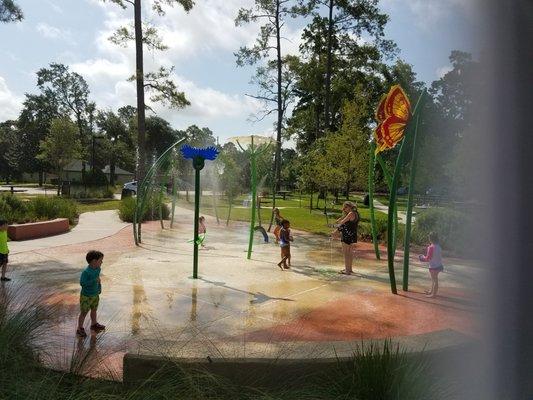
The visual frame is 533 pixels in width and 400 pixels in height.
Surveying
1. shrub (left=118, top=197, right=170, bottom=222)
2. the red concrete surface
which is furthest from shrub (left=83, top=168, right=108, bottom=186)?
the red concrete surface

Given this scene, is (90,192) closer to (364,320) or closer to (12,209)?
(12,209)

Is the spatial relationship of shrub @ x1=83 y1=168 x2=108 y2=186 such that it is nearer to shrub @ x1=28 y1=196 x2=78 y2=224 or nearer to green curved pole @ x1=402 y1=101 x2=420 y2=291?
shrub @ x1=28 y1=196 x2=78 y2=224

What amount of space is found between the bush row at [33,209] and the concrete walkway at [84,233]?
0.79 metres

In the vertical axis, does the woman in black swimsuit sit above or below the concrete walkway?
above

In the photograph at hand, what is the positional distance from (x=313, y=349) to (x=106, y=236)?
1189cm

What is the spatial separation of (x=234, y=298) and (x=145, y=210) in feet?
43.3

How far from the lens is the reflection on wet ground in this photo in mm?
5273

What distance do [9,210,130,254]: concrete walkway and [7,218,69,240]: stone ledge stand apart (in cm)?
32

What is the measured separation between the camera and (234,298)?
23.8ft

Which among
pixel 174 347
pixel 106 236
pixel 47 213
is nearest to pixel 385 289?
pixel 174 347

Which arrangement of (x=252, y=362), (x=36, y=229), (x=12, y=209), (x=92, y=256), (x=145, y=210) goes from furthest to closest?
(x=145, y=210) → (x=12, y=209) → (x=36, y=229) → (x=92, y=256) → (x=252, y=362)

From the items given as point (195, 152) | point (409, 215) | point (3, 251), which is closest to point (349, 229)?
point (409, 215)

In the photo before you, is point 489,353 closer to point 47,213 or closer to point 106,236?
point 106,236

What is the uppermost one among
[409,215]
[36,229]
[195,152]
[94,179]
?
[195,152]
